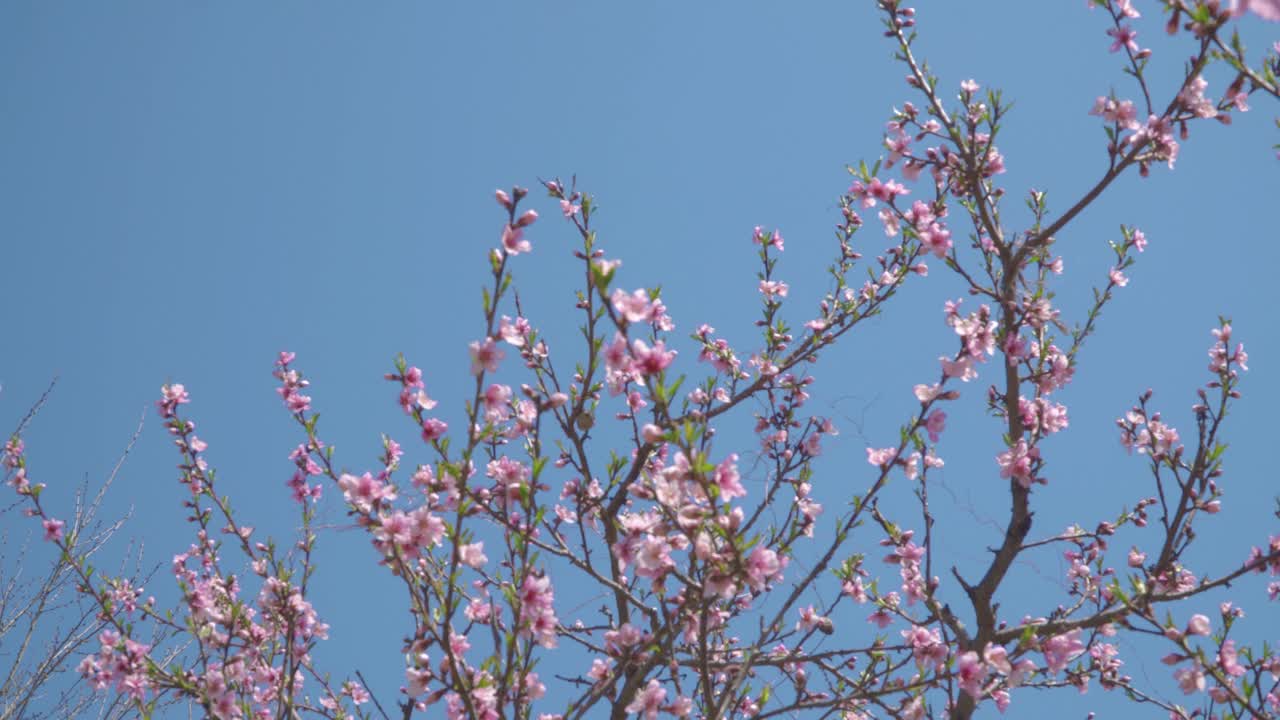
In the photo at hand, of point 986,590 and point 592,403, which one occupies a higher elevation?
point 592,403

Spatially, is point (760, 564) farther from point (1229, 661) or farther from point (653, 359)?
point (1229, 661)

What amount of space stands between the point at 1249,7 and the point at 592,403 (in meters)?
3.02

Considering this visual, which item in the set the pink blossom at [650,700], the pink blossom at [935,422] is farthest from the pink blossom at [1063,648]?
the pink blossom at [650,700]

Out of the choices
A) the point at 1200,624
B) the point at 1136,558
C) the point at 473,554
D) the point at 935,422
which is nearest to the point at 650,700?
the point at 473,554

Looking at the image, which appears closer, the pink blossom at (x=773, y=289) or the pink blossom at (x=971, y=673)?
the pink blossom at (x=971, y=673)

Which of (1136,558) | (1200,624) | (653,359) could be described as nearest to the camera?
(653,359)

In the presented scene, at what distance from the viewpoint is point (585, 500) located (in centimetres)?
362

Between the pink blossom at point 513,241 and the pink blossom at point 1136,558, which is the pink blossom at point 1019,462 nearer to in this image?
the pink blossom at point 1136,558

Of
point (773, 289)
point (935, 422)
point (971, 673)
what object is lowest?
point (971, 673)

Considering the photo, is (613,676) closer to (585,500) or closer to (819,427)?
(585,500)

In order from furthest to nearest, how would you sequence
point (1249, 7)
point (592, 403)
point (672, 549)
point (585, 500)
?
1. point (592, 403)
2. point (585, 500)
3. point (672, 549)
4. point (1249, 7)

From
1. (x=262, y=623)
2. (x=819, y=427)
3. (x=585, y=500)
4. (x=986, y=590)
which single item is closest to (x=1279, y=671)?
(x=986, y=590)

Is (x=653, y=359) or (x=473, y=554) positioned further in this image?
(x=473, y=554)

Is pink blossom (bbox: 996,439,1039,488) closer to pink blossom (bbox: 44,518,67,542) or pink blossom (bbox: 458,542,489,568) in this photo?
pink blossom (bbox: 458,542,489,568)
